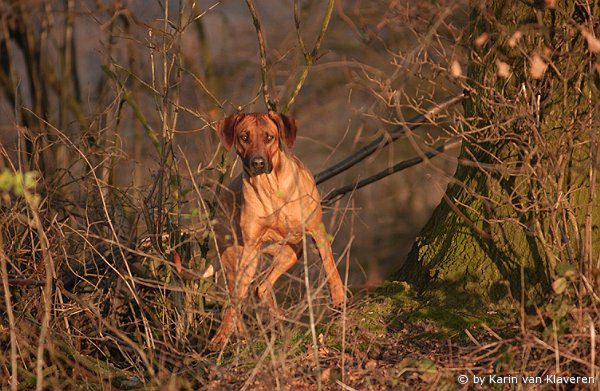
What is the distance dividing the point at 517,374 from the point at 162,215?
2841 millimetres

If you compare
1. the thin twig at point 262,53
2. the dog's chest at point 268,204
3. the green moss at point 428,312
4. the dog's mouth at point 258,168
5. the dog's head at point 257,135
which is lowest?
the green moss at point 428,312

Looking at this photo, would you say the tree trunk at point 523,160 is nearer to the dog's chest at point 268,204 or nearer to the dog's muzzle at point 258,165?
the dog's chest at point 268,204

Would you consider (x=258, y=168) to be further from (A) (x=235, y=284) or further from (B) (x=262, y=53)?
(A) (x=235, y=284)

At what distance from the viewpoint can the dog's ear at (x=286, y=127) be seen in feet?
18.5

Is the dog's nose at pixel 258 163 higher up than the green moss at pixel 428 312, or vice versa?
the dog's nose at pixel 258 163

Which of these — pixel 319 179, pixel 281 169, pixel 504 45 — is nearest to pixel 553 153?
pixel 504 45

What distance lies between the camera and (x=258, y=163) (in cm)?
562

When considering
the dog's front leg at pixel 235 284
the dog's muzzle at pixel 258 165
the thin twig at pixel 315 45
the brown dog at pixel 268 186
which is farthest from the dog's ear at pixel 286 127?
the dog's front leg at pixel 235 284

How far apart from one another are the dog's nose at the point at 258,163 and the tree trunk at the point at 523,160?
1.34m

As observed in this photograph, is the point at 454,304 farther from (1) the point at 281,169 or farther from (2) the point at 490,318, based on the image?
(1) the point at 281,169

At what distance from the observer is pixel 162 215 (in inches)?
230

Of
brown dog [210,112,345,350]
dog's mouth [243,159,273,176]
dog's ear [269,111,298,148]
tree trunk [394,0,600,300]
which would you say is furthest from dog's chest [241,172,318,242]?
tree trunk [394,0,600,300]

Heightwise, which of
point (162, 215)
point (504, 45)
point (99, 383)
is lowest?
point (99, 383)

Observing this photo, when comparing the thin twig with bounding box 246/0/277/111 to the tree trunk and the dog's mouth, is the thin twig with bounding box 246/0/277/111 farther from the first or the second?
the tree trunk
